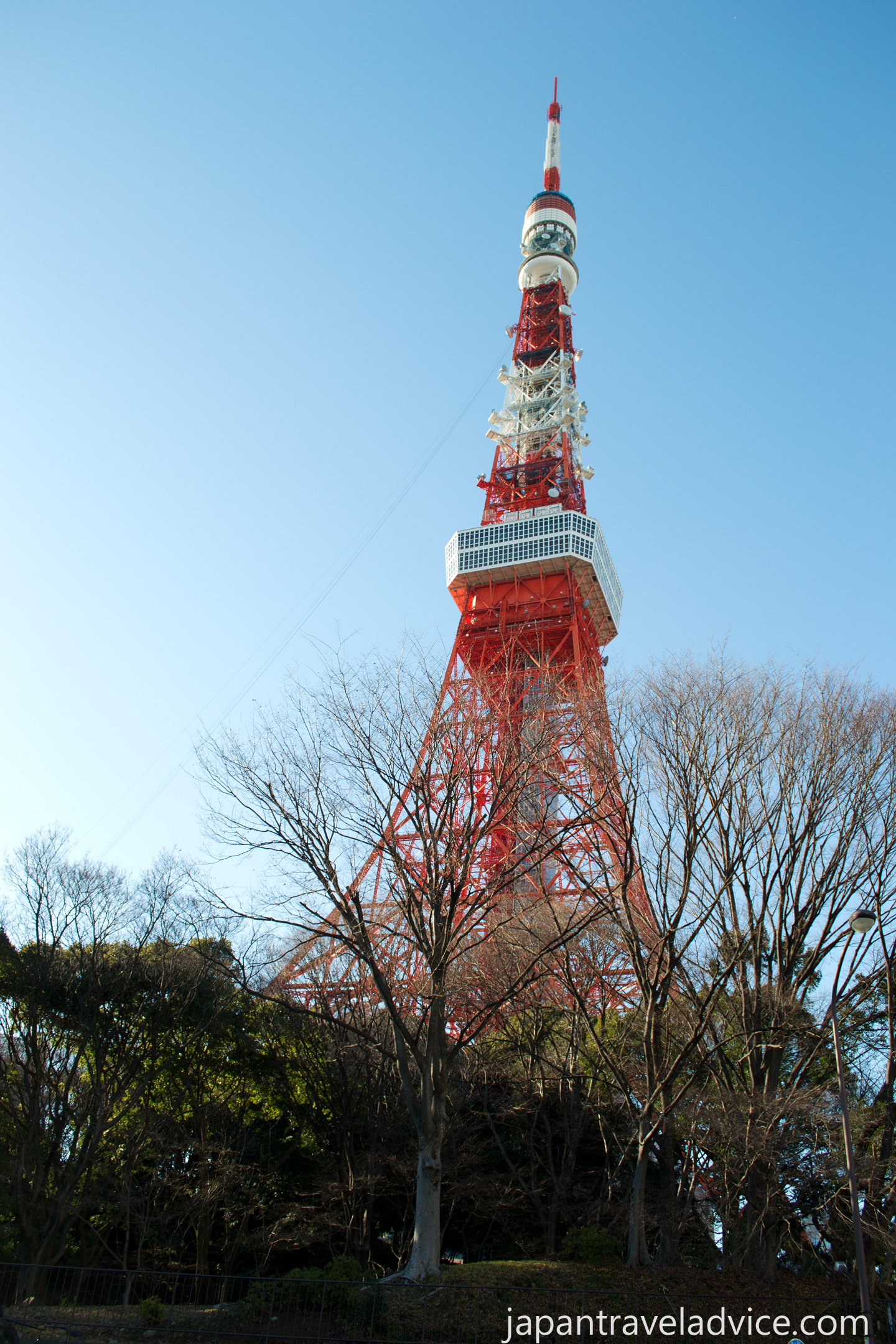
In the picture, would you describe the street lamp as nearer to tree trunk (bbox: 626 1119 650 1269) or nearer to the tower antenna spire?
tree trunk (bbox: 626 1119 650 1269)

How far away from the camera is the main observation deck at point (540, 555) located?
33.0 m

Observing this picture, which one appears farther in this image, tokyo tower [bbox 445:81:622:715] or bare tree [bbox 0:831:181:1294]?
tokyo tower [bbox 445:81:622:715]

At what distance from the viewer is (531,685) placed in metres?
16.8

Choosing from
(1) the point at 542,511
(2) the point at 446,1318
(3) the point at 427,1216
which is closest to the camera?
(2) the point at 446,1318

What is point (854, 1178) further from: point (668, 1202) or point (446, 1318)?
point (446, 1318)

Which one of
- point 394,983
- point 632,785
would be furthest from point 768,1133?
point 394,983

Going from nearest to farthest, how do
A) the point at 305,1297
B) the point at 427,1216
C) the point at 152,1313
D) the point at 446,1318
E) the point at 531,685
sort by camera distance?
1. the point at 446,1318
2. the point at 305,1297
3. the point at 152,1313
4. the point at 427,1216
5. the point at 531,685

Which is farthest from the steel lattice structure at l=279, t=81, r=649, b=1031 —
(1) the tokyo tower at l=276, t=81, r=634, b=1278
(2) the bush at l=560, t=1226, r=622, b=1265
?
(2) the bush at l=560, t=1226, r=622, b=1265

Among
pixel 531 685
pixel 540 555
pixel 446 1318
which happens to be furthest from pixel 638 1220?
pixel 540 555

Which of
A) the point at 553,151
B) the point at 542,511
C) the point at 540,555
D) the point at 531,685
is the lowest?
the point at 531,685

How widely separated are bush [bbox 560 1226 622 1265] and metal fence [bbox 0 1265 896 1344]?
1371 millimetres

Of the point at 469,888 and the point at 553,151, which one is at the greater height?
the point at 553,151

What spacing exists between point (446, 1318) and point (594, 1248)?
2.97 meters

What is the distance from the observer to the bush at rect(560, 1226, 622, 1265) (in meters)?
11.4
